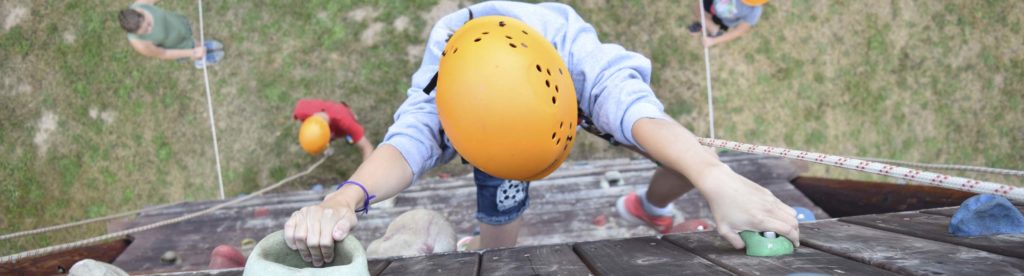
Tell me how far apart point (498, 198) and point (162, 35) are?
3054mm

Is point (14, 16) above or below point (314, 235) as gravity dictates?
above

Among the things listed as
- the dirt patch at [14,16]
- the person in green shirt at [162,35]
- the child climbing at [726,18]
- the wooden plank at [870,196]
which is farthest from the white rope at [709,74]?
the dirt patch at [14,16]

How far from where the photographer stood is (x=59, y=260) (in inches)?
89.7

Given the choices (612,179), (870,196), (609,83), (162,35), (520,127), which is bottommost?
(612,179)

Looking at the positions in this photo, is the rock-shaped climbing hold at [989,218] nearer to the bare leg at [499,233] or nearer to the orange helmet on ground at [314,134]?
the bare leg at [499,233]

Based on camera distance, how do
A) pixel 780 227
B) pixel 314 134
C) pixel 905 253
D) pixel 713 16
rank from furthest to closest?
pixel 713 16, pixel 314 134, pixel 780 227, pixel 905 253

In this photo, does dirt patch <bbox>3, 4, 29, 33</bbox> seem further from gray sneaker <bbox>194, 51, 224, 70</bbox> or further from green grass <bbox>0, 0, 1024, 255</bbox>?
gray sneaker <bbox>194, 51, 224, 70</bbox>

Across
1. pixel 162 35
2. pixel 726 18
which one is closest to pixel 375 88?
pixel 162 35

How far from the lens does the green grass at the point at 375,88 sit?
13.0 ft

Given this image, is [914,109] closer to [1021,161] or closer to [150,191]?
[1021,161]

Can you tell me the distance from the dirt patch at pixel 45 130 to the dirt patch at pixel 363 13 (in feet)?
8.07

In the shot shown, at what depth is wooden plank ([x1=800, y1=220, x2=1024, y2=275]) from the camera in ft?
2.92

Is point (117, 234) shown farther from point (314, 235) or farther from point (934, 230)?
point (934, 230)

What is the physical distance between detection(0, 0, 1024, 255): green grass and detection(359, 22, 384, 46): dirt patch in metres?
0.02
